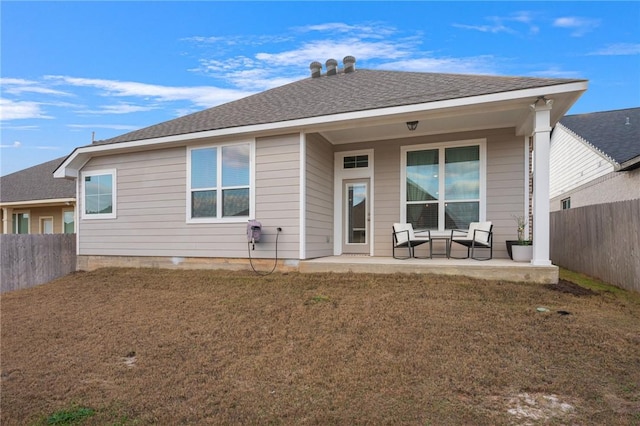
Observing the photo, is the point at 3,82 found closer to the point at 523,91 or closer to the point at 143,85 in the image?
the point at 143,85

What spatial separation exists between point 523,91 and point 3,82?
12.3 meters

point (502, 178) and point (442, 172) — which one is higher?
point (442, 172)

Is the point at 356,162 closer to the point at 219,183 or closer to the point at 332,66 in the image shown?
the point at 219,183

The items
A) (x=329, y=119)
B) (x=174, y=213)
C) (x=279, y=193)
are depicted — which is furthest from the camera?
(x=174, y=213)

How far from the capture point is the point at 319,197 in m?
7.75

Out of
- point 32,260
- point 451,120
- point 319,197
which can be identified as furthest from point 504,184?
point 32,260

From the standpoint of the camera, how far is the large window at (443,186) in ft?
24.5

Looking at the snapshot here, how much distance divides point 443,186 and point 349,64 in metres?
4.73

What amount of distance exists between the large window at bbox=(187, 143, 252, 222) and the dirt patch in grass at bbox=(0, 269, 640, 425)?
213 cm

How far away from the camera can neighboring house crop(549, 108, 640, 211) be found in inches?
389

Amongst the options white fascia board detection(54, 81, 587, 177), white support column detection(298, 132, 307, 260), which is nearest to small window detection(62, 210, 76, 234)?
white fascia board detection(54, 81, 587, 177)

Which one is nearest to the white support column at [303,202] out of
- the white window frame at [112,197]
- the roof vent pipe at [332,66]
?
the roof vent pipe at [332,66]

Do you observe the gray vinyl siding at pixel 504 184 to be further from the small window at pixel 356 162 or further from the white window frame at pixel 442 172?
the small window at pixel 356 162

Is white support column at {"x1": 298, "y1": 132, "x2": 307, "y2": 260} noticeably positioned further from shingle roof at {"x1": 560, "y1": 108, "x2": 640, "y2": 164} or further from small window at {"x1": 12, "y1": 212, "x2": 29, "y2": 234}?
small window at {"x1": 12, "y1": 212, "x2": 29, "y2": 234}
